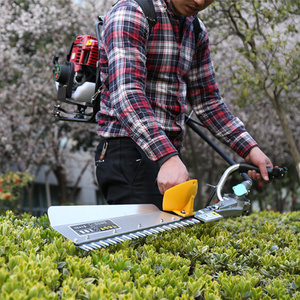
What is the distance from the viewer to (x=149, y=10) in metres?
A: 2.51

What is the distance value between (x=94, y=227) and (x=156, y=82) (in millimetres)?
1075

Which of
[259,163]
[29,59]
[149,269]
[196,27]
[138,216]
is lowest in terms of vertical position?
[149,269]

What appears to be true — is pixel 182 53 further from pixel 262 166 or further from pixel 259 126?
pixel 259 126

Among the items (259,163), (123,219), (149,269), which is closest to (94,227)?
(123,219)

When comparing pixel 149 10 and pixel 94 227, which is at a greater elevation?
pixel 149 10

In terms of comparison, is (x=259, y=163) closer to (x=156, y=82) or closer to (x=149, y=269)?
(x=156, y=82)

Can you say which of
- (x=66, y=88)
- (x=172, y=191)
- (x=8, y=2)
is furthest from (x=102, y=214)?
(x=8, y=2)

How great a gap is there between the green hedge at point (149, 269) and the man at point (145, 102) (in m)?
0.37

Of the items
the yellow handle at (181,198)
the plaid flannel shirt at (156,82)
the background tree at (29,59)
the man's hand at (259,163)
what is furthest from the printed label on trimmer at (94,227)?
the background tree at (29,59)

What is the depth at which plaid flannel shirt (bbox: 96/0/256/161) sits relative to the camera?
2311 millimetres

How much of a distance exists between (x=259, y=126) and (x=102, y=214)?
1341 cm

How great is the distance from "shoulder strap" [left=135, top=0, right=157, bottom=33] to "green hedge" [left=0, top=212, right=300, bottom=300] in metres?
1.20

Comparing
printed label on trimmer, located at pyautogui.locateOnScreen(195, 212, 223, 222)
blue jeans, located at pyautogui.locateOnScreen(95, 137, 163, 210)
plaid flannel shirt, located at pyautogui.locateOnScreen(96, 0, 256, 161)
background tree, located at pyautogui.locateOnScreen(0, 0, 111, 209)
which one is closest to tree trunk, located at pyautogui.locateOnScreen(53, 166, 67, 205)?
background tree, located at pyautogui.locateOnScreen(0, 0, 111, 209)

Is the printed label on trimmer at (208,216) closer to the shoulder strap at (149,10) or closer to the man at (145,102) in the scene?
the man at (145,102)
